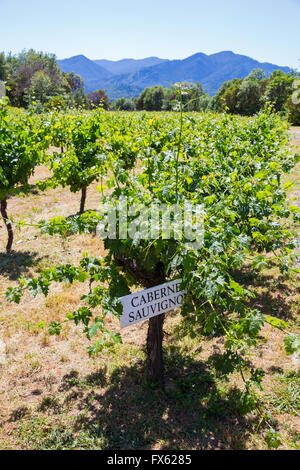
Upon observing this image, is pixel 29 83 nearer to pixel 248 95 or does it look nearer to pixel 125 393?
pixel 248 95

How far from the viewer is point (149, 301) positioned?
252 cm

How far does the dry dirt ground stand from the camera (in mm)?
2840

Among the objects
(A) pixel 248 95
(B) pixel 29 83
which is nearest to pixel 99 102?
(B) pixel 29 83

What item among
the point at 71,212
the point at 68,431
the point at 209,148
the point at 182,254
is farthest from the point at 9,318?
the point at 71,212

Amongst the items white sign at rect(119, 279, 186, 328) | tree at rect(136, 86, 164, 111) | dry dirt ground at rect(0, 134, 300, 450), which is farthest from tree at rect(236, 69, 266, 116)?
white sign at rect(119, 279, 186, 328)

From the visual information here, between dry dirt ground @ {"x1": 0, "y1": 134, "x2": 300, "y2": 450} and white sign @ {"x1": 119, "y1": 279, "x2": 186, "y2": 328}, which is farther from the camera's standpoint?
dry dirt ground @ {"x1": 0, "y1": 134, "x2": 300, "y2": 450}

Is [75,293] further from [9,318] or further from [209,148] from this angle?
[209,148]

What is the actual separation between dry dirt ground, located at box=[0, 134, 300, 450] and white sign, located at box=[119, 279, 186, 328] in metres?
0.69

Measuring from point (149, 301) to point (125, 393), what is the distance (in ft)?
4.56

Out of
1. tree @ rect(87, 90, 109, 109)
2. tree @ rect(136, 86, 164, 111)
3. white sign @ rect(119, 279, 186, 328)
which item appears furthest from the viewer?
tree @ rect(136, 86, 164, 111)

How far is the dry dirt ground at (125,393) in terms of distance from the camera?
2.84 meters

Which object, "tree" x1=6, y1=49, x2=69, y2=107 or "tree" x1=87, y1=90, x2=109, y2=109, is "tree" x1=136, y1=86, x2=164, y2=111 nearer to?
"tree" x1=87, y1=90, x2=109, y2=109
